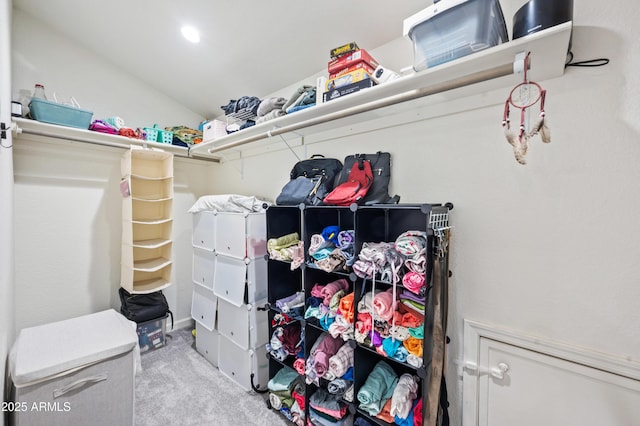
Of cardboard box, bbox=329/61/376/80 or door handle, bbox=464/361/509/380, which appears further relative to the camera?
cardboard box, bbox=329/61/376/80

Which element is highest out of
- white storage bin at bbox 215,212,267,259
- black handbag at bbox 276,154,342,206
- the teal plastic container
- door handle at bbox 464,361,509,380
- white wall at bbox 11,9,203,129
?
white wall at bbox 11,9,203,129

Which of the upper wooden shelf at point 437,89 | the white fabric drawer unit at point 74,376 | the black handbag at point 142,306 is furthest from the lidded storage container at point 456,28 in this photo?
the black handbag at point 142,306

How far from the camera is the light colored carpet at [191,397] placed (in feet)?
5.58

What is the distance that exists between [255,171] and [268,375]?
184 cm

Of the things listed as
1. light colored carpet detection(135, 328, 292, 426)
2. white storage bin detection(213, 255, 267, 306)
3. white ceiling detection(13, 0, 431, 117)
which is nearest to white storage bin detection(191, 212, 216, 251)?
white storage bin detection(213, 255, 267, 306)

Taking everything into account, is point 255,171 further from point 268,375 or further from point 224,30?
point 268,375

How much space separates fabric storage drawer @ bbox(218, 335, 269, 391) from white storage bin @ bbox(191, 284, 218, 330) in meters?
0.23

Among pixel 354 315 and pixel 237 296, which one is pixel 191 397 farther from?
pixel 354 315

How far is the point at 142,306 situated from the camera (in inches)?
97.3

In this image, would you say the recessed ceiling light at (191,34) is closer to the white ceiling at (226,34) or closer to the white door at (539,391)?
the white ceiling at (226,34)

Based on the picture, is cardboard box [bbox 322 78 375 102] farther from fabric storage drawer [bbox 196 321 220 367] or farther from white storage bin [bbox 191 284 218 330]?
fabric storage drawer [bbox 196 321 220 367]

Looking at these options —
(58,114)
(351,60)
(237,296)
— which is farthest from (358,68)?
(58,114)

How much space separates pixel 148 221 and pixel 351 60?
2.51 meters

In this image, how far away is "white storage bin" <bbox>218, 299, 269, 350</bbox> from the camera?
189cm
